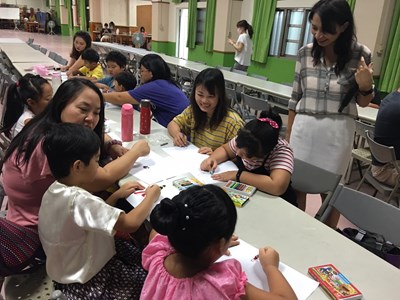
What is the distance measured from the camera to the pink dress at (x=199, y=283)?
85 cm

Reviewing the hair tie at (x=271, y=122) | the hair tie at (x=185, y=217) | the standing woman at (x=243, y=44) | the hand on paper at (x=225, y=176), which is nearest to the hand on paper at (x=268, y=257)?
the hair tie at (x=185, y=217)

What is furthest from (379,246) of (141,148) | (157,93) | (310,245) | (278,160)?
(157,93)

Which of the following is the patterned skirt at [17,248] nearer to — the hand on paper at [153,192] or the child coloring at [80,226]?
the child coloring at [80,226]

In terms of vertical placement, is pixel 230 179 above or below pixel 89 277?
above

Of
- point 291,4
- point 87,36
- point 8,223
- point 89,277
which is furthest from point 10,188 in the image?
point 291,4

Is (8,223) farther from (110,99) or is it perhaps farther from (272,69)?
(272,69)

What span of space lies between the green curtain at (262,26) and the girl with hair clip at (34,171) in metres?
6.04

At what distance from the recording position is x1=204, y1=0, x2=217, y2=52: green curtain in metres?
8.13

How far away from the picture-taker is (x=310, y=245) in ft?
3.98

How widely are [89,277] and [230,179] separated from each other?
795 millimetres

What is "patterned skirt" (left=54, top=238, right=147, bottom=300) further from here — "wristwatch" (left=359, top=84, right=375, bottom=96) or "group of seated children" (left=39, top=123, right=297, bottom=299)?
"wristwatch" (left=359, top=84, right=375, bottom=96)

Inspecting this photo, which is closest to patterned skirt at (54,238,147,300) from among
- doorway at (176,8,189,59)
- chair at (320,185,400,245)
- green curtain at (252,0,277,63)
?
chair at (320,185,400,245)

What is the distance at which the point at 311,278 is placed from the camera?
3.44 feet

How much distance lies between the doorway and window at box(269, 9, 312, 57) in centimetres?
350
